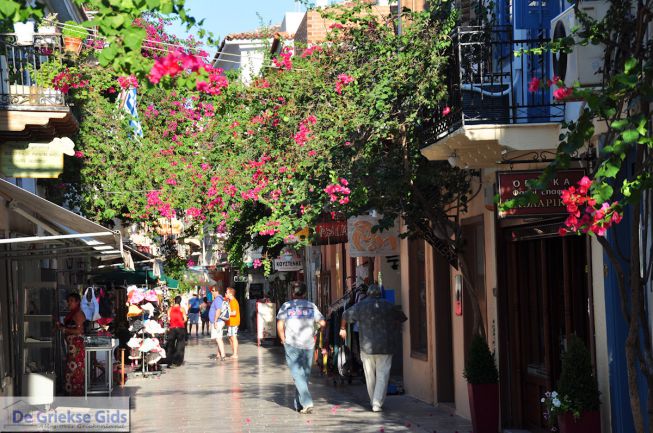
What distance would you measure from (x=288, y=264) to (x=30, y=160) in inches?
783

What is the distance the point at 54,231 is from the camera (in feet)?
47.9

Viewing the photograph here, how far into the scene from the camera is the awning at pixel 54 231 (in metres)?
12.2

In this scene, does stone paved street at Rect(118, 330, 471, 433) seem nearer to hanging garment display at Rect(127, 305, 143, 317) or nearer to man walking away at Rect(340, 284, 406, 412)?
man walking away at Rect(340, 284, 406, 412)

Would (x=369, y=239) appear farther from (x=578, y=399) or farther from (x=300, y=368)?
(x=578, y=399)

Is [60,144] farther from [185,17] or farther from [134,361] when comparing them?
[134,361]

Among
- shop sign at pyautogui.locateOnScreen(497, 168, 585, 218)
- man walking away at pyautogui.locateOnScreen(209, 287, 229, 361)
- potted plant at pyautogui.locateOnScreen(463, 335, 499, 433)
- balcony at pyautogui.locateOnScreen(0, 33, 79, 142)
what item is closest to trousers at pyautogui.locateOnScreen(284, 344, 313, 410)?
potted plant at pyautogui.locateOnScreen(463, 335, 499, 433)

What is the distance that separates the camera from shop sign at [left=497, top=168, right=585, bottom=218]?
1098 cm

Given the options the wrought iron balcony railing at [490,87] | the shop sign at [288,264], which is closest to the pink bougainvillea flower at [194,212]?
the shop sign at [288,264]

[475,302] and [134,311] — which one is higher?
[475,302]

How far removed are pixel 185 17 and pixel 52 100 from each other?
10.5 metres

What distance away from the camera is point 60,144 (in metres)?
16.3

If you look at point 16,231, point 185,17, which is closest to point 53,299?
point 16,231

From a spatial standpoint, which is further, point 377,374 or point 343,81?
point 377,374

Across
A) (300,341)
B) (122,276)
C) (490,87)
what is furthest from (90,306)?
(490,87)
